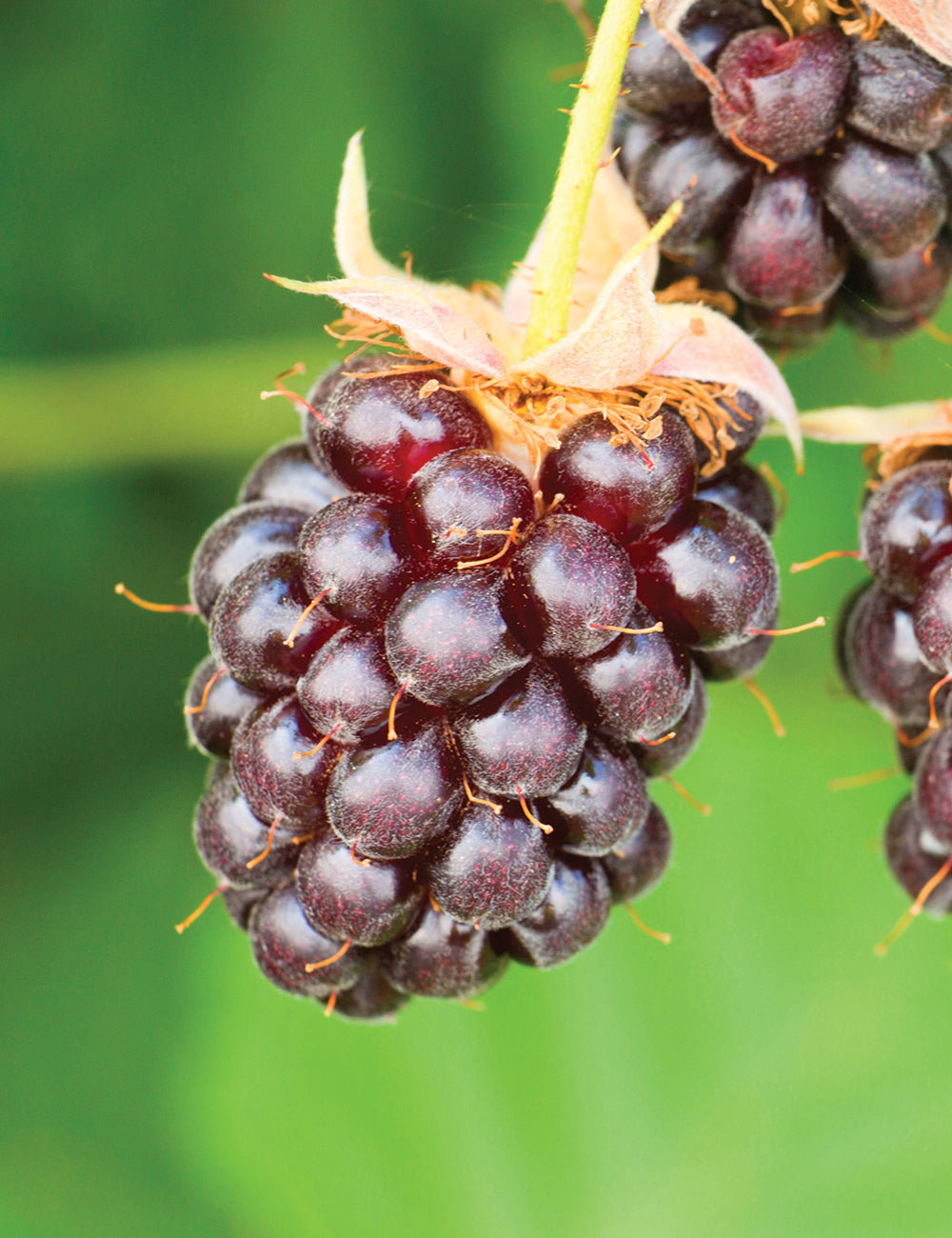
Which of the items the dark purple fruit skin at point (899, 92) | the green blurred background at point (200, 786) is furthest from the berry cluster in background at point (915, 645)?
the green blurred background at point (200, 786)

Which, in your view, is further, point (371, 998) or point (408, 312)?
point (371, 998)

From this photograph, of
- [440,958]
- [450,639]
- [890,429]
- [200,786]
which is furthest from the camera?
[200,786]

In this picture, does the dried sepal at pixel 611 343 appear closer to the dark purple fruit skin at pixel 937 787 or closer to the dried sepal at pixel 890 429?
the dried sepal at pixel 890 429

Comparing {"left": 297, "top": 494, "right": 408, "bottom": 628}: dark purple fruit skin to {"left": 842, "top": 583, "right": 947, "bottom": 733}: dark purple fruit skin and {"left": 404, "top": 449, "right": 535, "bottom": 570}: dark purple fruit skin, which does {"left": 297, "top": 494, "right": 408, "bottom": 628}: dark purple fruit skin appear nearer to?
{"left": 404, "top": 449, "right": 535, "bottom": 570}: dark purple fruit skin

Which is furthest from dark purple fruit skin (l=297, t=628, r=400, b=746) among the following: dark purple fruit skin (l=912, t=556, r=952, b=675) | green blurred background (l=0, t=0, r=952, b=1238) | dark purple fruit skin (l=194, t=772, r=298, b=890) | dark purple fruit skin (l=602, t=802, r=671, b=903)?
green blurred background (l=0, t=0, r=952, b=1238)

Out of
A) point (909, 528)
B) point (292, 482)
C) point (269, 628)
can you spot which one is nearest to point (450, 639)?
point (269, 628)

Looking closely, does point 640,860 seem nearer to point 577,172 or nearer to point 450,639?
point 450,639
